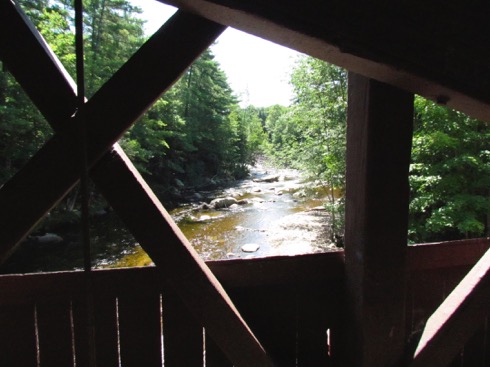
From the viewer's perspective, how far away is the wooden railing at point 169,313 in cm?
113

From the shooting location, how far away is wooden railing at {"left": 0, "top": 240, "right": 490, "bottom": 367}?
3.70 feet

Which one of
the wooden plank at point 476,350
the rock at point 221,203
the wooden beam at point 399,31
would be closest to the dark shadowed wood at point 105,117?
the wooden beam at point 399,31

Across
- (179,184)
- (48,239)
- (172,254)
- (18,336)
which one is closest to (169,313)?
(172,254)

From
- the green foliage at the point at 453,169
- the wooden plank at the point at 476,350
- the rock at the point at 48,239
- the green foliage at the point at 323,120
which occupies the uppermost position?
the green foliage at the point at 323,120

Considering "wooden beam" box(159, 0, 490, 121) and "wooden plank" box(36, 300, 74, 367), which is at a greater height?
"wooden beam" box(159, 0, 490, 121)

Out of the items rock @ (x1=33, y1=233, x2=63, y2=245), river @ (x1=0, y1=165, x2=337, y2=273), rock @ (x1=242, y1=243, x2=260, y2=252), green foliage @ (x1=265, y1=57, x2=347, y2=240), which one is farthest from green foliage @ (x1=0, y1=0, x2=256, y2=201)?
green foliage @ (x1=265, y1=57, x2=347, y2=240)

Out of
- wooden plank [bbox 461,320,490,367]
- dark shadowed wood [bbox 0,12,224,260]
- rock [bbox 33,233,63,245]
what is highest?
rock [bbox 33,233,63,245]

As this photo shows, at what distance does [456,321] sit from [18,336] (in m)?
1.63

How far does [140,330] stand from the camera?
1.19 metres

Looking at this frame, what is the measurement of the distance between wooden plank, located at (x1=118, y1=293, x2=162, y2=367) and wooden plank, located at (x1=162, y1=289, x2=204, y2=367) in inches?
1.2

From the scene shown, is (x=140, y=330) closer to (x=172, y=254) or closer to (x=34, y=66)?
(x=172, y=254)

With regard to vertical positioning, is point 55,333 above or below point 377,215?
below

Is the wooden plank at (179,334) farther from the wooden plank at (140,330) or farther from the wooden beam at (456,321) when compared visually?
the wooden beam at (456,321)

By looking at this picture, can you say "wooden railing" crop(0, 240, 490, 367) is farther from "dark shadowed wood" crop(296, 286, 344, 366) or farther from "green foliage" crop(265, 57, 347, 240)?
"green foliage" crop(265, 57, 347, 240)
